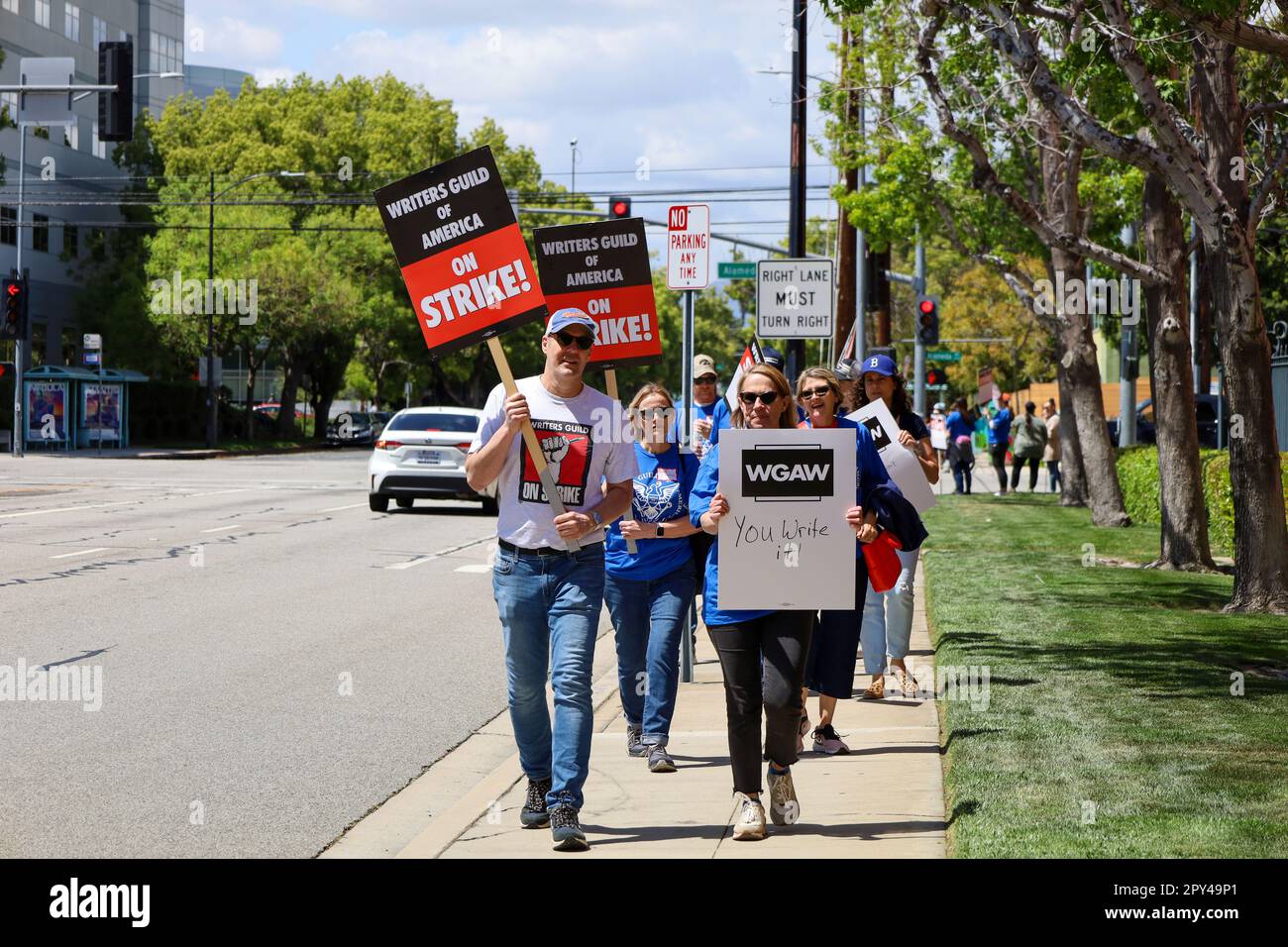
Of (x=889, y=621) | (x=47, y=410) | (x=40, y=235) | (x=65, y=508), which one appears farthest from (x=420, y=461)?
(x=40, y=235)

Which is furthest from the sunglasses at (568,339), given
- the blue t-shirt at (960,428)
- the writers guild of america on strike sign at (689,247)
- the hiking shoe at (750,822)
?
the blue t-shirt at (960,428)

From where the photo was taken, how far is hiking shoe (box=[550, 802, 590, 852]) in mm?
6250

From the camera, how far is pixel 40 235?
204ft

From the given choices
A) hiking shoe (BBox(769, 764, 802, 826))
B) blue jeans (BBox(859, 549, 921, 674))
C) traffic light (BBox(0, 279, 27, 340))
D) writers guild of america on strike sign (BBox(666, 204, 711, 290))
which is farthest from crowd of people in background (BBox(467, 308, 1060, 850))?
traffic light (BBox(0, 279, 27, 340))

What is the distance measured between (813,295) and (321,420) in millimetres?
56165

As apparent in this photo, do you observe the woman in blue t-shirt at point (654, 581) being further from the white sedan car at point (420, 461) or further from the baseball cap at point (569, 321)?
the white sedan car at point (420, 461)

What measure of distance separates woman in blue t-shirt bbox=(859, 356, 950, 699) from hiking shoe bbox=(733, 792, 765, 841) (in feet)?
8.67

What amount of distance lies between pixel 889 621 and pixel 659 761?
2520 mm

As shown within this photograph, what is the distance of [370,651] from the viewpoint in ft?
37.6

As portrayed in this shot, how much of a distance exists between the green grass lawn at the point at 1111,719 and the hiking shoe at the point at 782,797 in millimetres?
646

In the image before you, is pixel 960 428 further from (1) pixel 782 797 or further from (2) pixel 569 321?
(2) pixel 569 321

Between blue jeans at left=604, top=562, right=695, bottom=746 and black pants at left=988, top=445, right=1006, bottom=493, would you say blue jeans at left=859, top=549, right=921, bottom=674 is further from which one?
black pants at left=988, top=445, right=1006, bottom=493

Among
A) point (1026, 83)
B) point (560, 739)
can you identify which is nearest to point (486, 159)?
point (560, 739)
